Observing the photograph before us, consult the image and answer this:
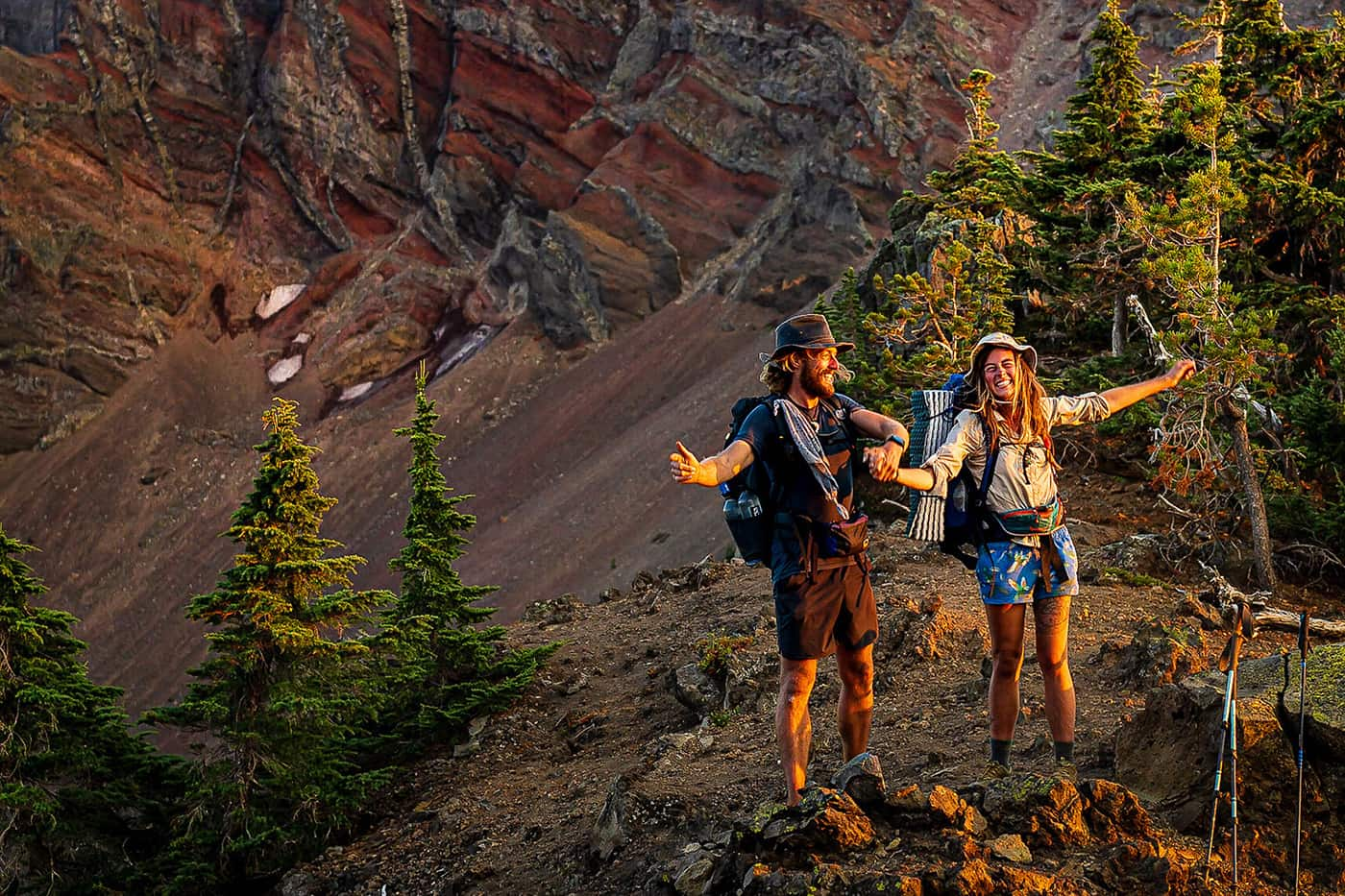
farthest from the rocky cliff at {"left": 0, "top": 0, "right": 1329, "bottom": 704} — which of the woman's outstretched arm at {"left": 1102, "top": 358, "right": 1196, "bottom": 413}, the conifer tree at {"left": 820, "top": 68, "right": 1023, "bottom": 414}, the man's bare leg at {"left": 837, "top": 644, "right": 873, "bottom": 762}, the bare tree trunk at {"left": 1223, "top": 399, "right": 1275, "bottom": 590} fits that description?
the woman's outstretched arm at {"left": 1102, "top": 358, "right": 1196, "bottom": 413}

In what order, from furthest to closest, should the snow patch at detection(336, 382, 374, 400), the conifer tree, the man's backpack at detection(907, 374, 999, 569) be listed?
the snow patch at detection(336, 382, 374, 400) → the conifer tree → the man's backpack at detection(907, 374, 999, 569)

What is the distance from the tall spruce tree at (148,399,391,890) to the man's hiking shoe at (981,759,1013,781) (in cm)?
684

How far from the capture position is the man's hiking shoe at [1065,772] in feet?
17.6

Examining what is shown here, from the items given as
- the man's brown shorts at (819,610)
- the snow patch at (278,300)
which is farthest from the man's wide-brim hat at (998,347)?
the snow patch at (278,300)

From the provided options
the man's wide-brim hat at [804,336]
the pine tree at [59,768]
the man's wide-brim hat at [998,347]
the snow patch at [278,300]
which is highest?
the snow patch at [278,300]

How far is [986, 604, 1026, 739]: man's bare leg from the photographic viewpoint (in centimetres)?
568

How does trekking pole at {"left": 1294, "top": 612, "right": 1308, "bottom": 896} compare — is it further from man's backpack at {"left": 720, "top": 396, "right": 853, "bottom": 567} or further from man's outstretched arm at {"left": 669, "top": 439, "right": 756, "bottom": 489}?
man's outstretched arm at {"left": 669, "top": 439, "right": 756, "bottom": 489}

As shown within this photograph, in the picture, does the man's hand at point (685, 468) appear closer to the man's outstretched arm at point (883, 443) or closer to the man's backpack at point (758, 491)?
the man's backpack at point (758, 491)

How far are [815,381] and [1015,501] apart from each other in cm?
110

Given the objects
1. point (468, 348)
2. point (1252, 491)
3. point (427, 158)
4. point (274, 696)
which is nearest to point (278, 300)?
point (427, 158)

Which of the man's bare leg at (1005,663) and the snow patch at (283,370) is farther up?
the snow patch at (283,370)

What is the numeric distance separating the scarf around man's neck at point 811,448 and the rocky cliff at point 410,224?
3799 cm

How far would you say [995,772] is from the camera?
573 centimetres

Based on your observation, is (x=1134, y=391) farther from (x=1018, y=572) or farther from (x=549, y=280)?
(x=549, y=280)
